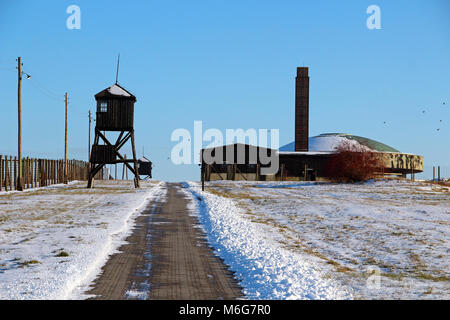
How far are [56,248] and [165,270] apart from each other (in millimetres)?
3500

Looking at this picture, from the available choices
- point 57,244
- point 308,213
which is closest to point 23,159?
point 308,213

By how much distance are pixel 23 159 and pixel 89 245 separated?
99.6 ft

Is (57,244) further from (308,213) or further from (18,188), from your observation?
(18,188)

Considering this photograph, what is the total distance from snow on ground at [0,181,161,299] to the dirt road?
0.35 m

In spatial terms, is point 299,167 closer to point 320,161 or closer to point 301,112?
point 320,161

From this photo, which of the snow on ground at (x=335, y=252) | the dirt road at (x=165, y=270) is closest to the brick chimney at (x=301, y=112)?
the snow on ground at (x=335, y=252)

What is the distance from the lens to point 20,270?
8.62 m

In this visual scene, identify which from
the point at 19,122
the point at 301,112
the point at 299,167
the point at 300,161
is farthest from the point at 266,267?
the point at 301,112

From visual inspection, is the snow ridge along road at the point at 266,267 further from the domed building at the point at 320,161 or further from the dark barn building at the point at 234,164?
the dark barn building at the point at 234,164

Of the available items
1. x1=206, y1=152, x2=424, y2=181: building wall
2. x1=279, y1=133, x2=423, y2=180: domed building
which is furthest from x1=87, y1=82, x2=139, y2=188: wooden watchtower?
x1=279, y1=133, x2=423, y2=180: domed building

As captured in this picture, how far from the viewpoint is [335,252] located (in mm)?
11422

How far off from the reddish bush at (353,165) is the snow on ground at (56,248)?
34.7m

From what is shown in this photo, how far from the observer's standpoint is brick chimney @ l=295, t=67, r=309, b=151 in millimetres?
74438

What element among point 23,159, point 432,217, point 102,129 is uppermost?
point 102,129
